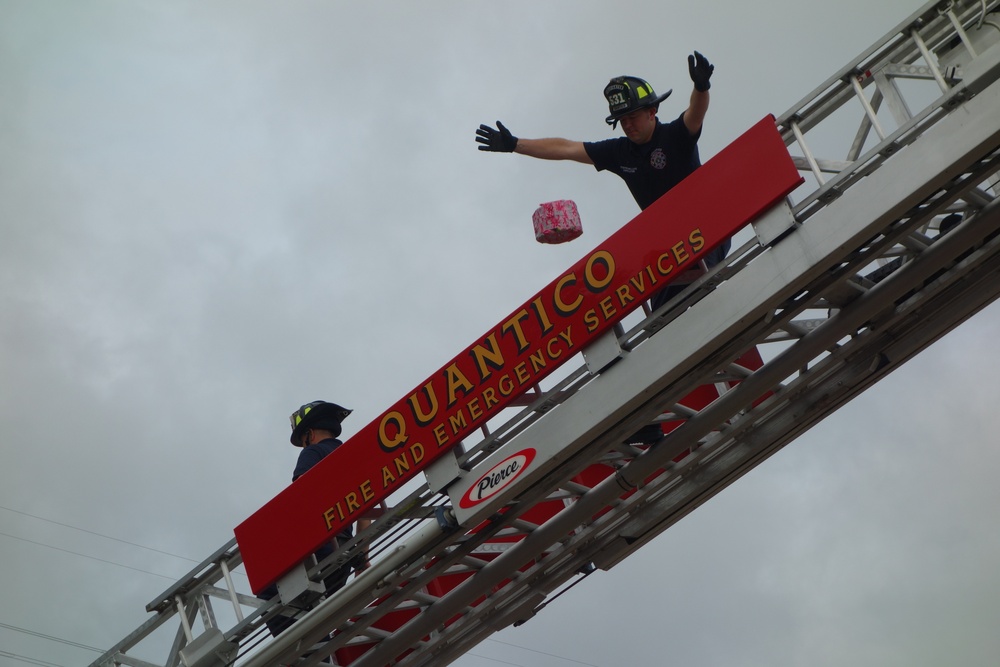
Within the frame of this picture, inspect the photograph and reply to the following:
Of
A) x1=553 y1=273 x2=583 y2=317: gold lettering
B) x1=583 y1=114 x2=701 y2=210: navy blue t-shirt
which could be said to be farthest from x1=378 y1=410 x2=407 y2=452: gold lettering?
x1=583 y1=114 x2=701 y2=210: navy blue t-shirt

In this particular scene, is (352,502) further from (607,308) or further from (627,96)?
(627,96)

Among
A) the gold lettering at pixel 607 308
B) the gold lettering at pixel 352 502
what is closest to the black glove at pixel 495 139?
the gold lettering at pixel 607 308

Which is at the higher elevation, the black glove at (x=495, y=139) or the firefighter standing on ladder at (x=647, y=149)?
the black glove at (x=495, y=139)

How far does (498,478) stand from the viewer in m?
9.66

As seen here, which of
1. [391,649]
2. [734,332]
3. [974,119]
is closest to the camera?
[974,119]

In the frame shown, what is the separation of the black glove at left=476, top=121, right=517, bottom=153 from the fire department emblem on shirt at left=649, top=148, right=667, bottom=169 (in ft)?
4.08

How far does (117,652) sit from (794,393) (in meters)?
6.65

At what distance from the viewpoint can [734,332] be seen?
8844 millimetres

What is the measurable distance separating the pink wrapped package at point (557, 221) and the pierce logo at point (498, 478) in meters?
1.71

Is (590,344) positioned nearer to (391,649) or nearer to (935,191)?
(935,191)

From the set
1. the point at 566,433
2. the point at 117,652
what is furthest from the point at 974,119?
the point at 117,652

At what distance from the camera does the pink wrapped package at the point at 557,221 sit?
9844mm

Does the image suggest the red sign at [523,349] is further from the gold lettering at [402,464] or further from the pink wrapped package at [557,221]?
the pink wrapped package at [557,221]

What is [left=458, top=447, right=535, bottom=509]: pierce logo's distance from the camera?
9.57m
